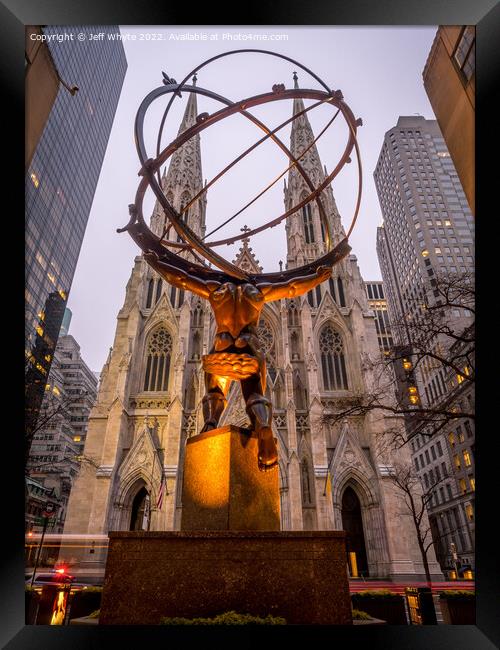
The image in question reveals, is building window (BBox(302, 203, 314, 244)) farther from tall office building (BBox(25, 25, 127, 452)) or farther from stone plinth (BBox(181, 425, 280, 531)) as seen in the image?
stone plinth (BBox(181, 425, 280, 531))

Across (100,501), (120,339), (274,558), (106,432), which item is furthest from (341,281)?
(274,558)

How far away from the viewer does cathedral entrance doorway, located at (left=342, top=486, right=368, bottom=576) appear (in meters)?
20.8

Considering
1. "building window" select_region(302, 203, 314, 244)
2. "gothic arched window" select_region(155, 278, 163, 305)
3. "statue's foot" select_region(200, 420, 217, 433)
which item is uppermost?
"building window" select_region(302, 203, 314, 244)

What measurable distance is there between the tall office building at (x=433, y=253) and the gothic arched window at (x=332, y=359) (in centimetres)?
415

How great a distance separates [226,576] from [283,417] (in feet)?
68.2

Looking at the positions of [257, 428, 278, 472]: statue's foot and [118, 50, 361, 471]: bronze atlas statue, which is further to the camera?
[118, 50, 361, 471]: bronze atlas statue

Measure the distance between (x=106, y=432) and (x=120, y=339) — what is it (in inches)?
251

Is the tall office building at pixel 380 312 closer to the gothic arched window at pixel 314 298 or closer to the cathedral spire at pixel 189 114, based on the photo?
the gothic arched window at pixel 314 298

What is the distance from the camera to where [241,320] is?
5.07 metres

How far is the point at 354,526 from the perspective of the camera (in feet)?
71.4

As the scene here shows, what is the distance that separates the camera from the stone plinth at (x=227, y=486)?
4.11 meters

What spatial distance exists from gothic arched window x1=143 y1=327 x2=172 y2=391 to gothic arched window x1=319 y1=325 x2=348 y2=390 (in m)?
10.2

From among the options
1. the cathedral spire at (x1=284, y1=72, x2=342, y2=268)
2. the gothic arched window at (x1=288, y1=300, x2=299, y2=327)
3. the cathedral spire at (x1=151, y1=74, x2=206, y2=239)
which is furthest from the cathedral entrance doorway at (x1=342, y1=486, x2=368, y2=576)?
the cathedral spire at (x1=151, y1=74, x2=206, y2=239)

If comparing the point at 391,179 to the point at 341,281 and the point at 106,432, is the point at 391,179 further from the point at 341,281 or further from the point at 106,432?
the point at 106,432
